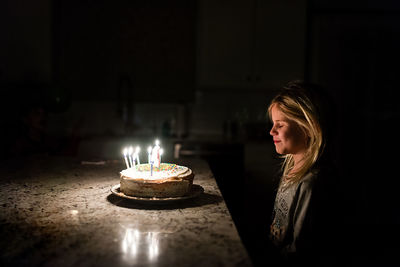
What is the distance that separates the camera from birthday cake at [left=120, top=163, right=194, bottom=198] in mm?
1300

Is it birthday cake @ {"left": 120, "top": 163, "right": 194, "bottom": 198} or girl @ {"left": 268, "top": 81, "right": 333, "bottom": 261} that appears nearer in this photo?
girl @ {"left": 268, "top": 81, "right": 333, "bottom": 261}

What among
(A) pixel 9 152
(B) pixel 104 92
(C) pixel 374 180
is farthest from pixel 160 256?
(C) pixel 374 180

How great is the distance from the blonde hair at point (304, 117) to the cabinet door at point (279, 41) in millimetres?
2828

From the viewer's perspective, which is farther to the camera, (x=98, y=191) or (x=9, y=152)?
(x=9, y=152)

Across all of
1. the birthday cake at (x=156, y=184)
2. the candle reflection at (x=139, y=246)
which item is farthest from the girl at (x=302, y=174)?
the candle reflection at (x=139, y=246)

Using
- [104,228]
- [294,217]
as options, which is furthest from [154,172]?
[294,217]

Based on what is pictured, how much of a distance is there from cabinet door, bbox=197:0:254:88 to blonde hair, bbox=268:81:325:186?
2.79m

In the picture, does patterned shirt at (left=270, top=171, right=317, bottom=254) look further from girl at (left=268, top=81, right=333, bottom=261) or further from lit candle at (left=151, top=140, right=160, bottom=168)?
lit candle at (left=151, top=140, right=160, bottom=168)

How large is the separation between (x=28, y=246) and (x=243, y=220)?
300 centimetres

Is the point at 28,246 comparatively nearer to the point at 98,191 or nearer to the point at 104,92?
the point at 98,191

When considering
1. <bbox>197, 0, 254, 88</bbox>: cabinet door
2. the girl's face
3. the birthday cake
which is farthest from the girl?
<bbox>197, 0, 254, 88</bbox>: cabinet door

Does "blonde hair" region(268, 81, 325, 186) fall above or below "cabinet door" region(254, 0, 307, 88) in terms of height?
below

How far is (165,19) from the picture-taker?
4223 mm

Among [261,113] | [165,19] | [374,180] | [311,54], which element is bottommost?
[374,180]
